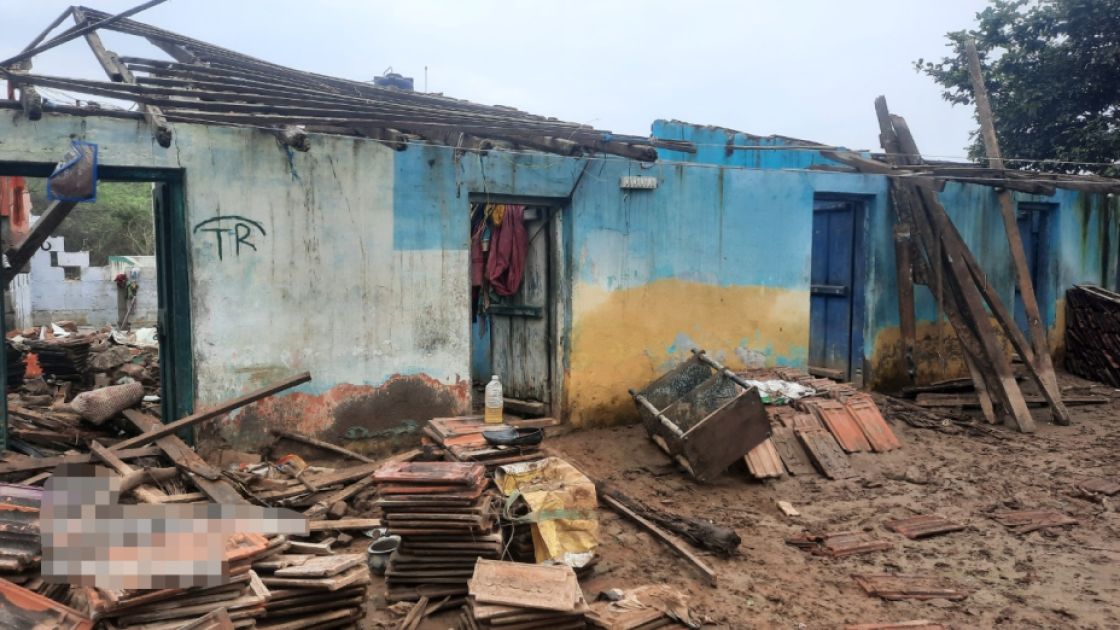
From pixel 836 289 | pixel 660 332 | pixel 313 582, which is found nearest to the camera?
pixel 313 582

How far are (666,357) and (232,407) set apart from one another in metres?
4.75

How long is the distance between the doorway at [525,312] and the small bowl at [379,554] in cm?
329

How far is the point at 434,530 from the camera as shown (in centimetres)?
454

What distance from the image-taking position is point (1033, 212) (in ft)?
39.3

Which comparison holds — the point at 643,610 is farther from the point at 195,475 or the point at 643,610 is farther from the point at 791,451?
the point at 791,451

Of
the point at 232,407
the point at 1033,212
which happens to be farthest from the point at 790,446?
the point at 1033,212

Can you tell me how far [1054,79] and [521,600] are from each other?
16.1m

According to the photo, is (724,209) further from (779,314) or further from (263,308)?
(263,308)

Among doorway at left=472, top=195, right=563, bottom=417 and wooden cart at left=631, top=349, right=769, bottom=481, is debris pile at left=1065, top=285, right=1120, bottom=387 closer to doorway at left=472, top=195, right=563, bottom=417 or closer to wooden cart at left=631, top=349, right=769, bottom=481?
wooden cart at left=631, top=349, right=769, bottom=481

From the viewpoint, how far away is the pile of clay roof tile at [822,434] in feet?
23.3

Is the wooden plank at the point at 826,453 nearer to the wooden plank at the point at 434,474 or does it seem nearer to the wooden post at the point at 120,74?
the wooden plank at the point at 434,474

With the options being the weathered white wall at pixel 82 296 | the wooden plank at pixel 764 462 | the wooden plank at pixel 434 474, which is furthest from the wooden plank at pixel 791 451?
the weathered white wall at pixel 82 296

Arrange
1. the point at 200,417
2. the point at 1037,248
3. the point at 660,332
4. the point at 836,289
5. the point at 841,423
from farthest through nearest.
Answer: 1. the point at 1037,248
2. the point at 836,289
3. the point at 660,332
4. the point at 841,423
5. the point at 200,417

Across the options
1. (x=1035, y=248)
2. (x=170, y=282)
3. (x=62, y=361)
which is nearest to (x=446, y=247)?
(x=170, y=282)
